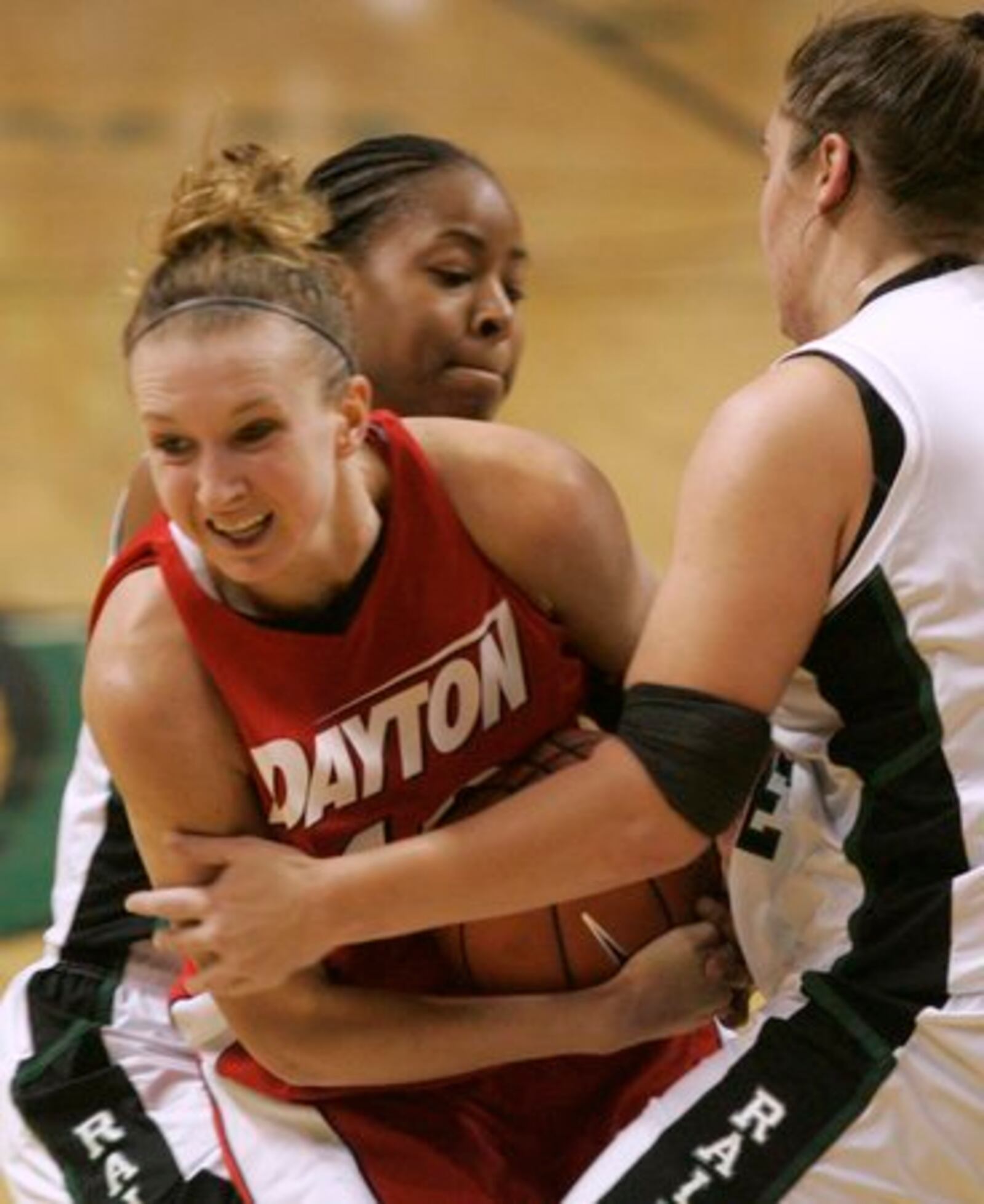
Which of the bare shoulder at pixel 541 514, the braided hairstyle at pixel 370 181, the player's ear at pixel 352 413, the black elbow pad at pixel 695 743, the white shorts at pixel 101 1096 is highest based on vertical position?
the braided hairstyle at pixel 370 181

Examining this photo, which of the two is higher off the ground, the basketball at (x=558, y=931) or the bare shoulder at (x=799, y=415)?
the bare shoulder at (x=799, y=415)

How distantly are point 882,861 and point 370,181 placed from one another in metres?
1.36

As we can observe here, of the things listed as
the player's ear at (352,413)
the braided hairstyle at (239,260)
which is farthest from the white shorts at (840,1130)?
the braided hairstyle at (239,260)

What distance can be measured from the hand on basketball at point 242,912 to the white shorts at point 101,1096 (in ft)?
1.47

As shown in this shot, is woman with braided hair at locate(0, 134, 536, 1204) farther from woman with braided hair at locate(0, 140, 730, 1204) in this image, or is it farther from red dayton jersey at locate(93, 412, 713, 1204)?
red dayton jersey at locate(93, 412, 713, 1204)

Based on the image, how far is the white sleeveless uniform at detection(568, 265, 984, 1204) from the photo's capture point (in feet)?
9.04

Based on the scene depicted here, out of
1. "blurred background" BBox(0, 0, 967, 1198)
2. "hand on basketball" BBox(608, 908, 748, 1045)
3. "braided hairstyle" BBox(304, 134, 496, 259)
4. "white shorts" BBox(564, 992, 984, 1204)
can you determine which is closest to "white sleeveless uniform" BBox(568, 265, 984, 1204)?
"white shorts" BBox(564, 992, 984, 1204)

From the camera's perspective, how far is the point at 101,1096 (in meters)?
3.44

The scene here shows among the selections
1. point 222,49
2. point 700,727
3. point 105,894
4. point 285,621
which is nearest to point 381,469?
point 285,621

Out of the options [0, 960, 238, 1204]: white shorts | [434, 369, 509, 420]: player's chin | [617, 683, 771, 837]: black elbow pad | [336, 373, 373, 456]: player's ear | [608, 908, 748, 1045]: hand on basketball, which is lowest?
[0, 960, 238, 1204]: white shorts

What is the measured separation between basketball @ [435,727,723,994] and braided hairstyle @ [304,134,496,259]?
0.89 metres

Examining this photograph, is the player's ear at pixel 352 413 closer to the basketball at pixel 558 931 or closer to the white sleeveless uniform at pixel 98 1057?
the basketball at pixel 558 931

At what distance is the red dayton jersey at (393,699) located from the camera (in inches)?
120

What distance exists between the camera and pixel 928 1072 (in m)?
2.88
